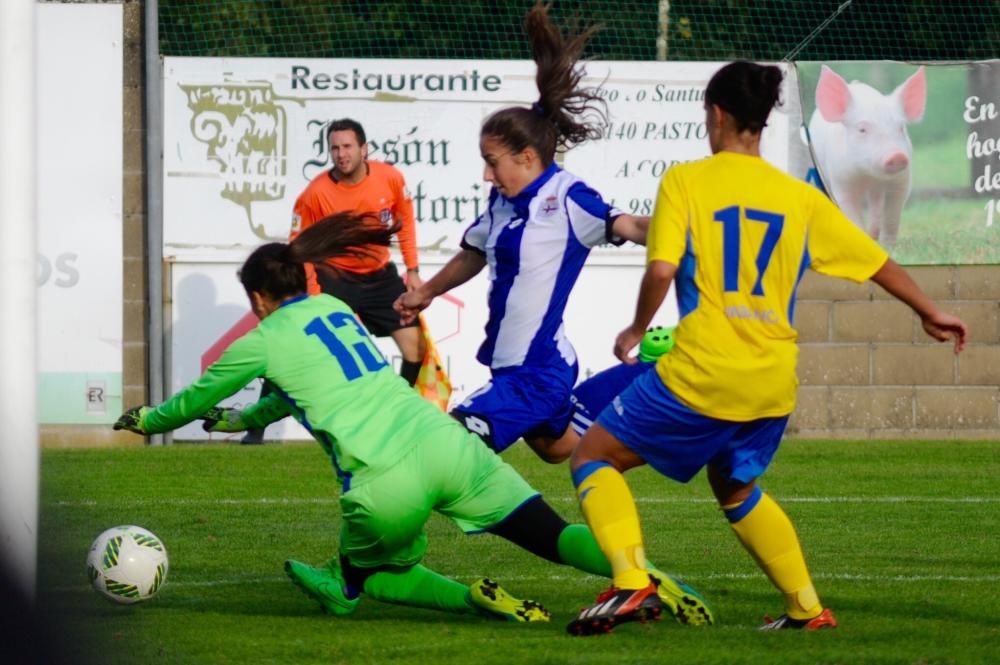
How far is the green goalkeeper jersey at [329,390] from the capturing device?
213 inches

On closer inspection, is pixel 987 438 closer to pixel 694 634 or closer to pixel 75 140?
pixel 75 140

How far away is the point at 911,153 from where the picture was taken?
13297 mm

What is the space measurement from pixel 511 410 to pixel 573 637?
1296 mm

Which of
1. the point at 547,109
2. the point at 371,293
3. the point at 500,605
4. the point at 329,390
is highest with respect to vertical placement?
the point at 547,109

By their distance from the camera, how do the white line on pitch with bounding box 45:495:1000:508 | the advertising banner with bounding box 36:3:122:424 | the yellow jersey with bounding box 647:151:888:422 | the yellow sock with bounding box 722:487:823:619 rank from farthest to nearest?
the advertising banner with bounding box 36:3:122:424, the white line on pitch with bounding box 45:495:1000:508, the yellow sock with bounding box 722:487:823:619, the yellow jersey with bounding box 647:151:888:422

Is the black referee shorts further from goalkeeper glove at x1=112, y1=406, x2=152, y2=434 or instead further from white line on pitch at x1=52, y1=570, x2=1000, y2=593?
goalkeeper glove at x1=112, y1=406, x2=152, y2=434

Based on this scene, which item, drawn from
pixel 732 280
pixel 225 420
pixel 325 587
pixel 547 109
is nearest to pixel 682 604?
pixel 732 280

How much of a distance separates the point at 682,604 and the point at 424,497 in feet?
2.90

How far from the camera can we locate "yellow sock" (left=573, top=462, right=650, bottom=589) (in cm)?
513

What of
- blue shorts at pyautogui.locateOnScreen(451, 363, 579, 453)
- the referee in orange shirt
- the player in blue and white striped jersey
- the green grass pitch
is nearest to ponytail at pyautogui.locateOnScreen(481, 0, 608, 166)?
the player in blue and white striped jersey

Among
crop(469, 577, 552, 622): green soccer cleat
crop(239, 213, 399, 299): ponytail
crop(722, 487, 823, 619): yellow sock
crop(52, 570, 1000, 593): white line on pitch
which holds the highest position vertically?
crop(239, 213, 399, 299): ponytail

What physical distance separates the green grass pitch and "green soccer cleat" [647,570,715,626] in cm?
6

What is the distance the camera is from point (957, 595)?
20.2ft

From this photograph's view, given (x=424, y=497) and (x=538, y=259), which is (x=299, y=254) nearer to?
(x=424, y=497)
